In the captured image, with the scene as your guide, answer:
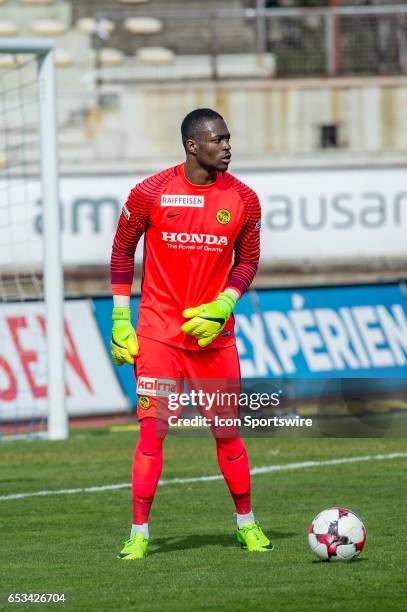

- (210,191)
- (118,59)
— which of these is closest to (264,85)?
(118,59)

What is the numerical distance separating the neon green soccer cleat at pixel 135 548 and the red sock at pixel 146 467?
84 millimetres

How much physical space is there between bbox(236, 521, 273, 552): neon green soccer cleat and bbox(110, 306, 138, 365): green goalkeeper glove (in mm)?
1107

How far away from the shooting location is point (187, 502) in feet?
32.3

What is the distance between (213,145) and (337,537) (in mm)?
2126

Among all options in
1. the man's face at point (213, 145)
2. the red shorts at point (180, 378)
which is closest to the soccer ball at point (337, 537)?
the red shorts at point (180, 378)

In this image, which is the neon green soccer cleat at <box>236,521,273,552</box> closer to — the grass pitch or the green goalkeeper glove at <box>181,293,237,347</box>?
the grass pitch

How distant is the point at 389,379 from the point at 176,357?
8.46m

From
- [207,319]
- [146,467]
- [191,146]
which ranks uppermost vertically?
[191,146]

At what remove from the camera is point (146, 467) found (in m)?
7.50

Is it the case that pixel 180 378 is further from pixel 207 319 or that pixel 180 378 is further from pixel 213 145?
pixel 213 145

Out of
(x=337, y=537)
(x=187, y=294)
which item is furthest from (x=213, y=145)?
(x=337, y=537)

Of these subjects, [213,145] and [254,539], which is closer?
[213,145]

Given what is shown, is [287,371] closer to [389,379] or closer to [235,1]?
[389,379]

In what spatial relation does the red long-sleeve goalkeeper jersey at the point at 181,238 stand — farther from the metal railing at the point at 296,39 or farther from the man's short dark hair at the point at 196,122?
the metal railing at the point at 296,39
